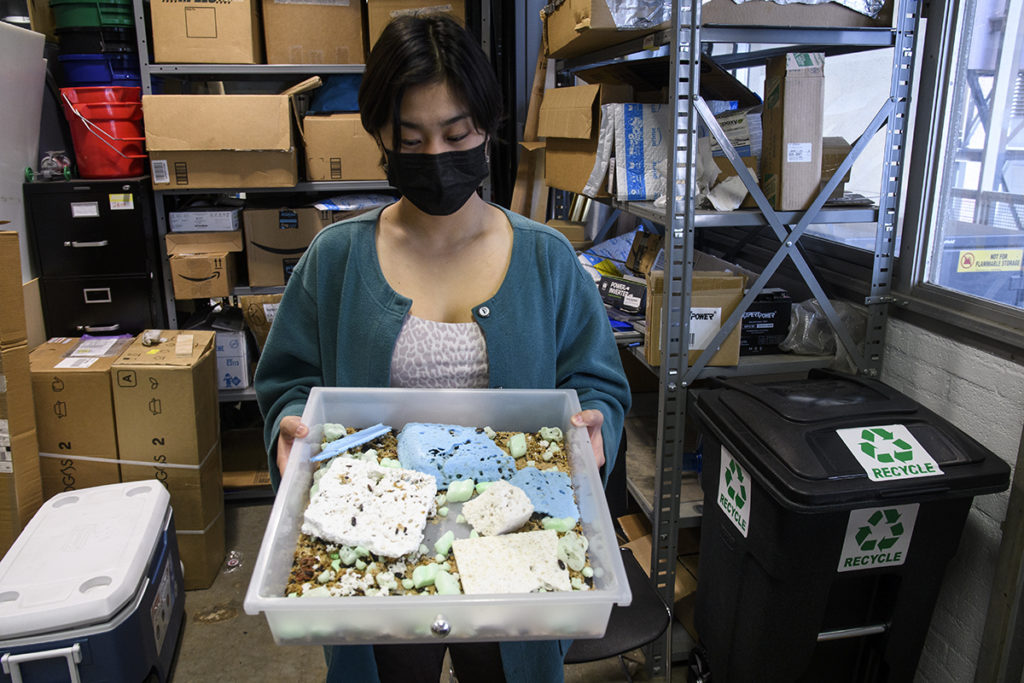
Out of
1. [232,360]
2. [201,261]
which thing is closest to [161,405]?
[232,360]

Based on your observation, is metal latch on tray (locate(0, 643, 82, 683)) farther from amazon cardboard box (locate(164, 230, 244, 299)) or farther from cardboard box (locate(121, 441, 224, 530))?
amazon cardboard box (locate(164, 230, 244, 299))

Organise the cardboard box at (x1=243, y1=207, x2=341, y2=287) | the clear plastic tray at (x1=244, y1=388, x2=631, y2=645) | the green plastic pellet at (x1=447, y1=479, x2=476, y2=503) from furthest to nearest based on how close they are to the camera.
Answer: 1. the cardboard box at (x1=243, y1=207, x2=341, y2=287)
2. the green plastic pellet at (x1=447, y1=479, x2=476, y2=503)
3. the clear plastic tray at (x1=244, y1=388, x2=631, y2=645)

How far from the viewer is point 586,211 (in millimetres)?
2975

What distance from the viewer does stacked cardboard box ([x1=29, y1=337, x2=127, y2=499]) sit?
7.89ft

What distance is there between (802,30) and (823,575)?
1.23 metres

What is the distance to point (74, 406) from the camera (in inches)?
95.6

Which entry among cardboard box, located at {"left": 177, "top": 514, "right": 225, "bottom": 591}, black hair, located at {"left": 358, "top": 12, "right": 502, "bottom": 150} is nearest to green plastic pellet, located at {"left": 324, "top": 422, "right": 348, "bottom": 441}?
black hair, located at {"left": 358, "top": 12, "right": 502, "bottom": 150}

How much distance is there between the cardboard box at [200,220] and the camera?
2863 millimetres

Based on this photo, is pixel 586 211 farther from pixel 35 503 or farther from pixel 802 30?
pixel 35 503

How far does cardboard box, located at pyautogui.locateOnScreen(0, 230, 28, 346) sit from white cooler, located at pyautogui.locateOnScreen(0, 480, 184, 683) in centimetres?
50

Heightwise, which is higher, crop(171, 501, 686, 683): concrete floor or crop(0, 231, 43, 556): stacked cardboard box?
crop(0, 231, 43, 556): stacked cardboard box

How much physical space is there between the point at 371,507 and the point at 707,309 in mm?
1235

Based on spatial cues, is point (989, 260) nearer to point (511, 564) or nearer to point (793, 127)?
point (793, 127)

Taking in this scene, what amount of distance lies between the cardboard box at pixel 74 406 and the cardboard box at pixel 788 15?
6.94 feet
